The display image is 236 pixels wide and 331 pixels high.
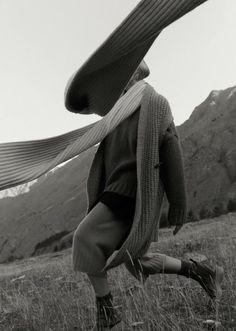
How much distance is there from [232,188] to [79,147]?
21.2 meters

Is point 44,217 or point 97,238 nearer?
point 97,238

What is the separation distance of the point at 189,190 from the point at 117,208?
2214 cm

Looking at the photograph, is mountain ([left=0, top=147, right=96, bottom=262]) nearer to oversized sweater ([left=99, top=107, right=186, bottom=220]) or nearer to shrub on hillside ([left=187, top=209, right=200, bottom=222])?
shrub on hillside ([left=187, top=209, right=200, bottom=222])

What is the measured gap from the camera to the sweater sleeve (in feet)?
10.5

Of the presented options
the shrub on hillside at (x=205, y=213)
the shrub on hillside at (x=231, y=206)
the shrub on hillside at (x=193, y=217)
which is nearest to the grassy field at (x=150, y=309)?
the shrub on hillside at (x=231, y=206)

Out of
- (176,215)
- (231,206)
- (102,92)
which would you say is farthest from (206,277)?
(231,206)

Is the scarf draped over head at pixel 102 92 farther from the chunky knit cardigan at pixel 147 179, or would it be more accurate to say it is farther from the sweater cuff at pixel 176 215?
the sweater cuff at pixel 176 215

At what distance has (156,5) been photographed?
7.93ft

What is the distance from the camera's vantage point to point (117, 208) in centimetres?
313

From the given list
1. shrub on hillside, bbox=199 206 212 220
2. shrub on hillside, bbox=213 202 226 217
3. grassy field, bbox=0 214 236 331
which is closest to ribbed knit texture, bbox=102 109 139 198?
grassy field, bbox=0 214 236 331

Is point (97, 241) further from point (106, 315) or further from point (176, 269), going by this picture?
point (176, 269)

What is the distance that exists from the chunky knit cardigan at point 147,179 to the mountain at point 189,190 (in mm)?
19449

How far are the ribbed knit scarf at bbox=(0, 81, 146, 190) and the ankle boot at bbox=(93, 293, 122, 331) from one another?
99cm

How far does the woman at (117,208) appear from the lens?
3.06 meters
